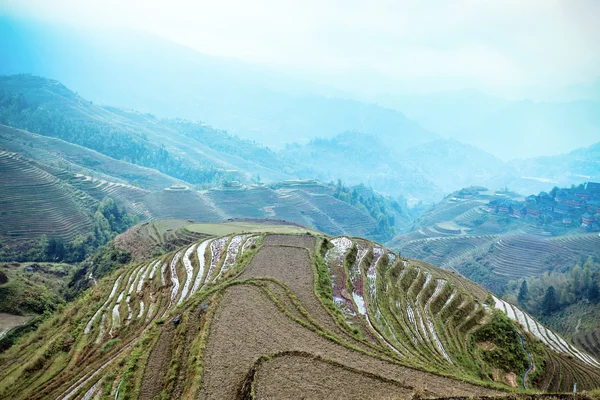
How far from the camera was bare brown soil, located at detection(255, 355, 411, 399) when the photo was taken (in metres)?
10.8

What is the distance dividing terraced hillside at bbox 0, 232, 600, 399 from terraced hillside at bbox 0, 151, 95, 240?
117 feet

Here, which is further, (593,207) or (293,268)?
(593,207)

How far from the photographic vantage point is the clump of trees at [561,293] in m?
45.2

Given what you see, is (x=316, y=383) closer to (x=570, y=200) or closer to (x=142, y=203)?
(x=142, y=203)

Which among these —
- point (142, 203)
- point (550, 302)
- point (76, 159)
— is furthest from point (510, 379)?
point (76, 159)

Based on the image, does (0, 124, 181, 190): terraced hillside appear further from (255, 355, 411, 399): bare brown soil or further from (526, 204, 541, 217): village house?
(526, 204, 541, 217): village house

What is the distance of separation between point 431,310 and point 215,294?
1302 cm

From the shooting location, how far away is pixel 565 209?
8981 centimetres

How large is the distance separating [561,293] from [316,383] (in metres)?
48.6

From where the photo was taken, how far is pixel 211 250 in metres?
27.7

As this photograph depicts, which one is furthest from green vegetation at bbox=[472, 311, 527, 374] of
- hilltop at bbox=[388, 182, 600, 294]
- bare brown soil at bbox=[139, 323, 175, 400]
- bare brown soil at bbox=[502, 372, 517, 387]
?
hilltop at bbox=[388, 182, 600, 294]

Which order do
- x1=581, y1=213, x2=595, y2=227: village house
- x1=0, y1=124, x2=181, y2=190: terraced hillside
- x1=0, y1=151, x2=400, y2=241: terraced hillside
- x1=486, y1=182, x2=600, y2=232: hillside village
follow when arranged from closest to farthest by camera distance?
x1=0, y1=151, x2=400, y2=241: terraced hillside
x1=581, y1=213, x2=595, y2=227: village house
x1=486, y1=182, x2=600, y2=232: hillside village
x1=0, y1=124, x2=181, y2=190: terraced hillside

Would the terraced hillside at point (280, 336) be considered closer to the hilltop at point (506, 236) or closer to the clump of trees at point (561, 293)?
the clump of trees at point (561, 293)

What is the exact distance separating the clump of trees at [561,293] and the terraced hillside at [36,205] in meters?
64.9
